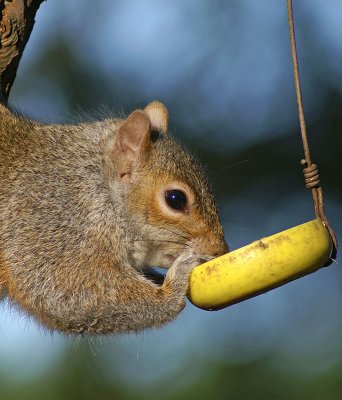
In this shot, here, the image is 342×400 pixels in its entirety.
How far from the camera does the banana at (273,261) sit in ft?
15.2

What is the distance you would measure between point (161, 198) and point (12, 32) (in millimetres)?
1398

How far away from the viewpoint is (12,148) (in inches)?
226

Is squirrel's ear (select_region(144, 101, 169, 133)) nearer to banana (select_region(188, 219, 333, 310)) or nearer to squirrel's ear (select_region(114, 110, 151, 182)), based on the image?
squirrel's ear (select_region(114, 110, 151, 182))

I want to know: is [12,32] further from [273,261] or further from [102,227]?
[273,261]

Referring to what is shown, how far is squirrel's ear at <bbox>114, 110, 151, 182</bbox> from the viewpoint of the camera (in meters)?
5.58

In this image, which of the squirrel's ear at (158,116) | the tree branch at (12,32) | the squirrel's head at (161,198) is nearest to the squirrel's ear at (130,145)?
the squirrel's head at (161,198)

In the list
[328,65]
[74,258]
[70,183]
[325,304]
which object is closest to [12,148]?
[70,183]

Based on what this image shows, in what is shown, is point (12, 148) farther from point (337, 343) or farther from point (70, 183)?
point (337, 343)

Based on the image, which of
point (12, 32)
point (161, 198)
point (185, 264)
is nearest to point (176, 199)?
point (161, 198)

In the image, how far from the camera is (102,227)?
548 centimetres

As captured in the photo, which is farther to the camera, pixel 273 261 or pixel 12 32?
pixel 12 32

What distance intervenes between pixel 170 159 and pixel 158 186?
0.64 ft

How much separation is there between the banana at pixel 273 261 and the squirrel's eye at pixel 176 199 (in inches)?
28.4

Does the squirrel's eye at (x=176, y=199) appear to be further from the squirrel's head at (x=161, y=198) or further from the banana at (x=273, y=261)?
the banana at (x=273, y=261)
